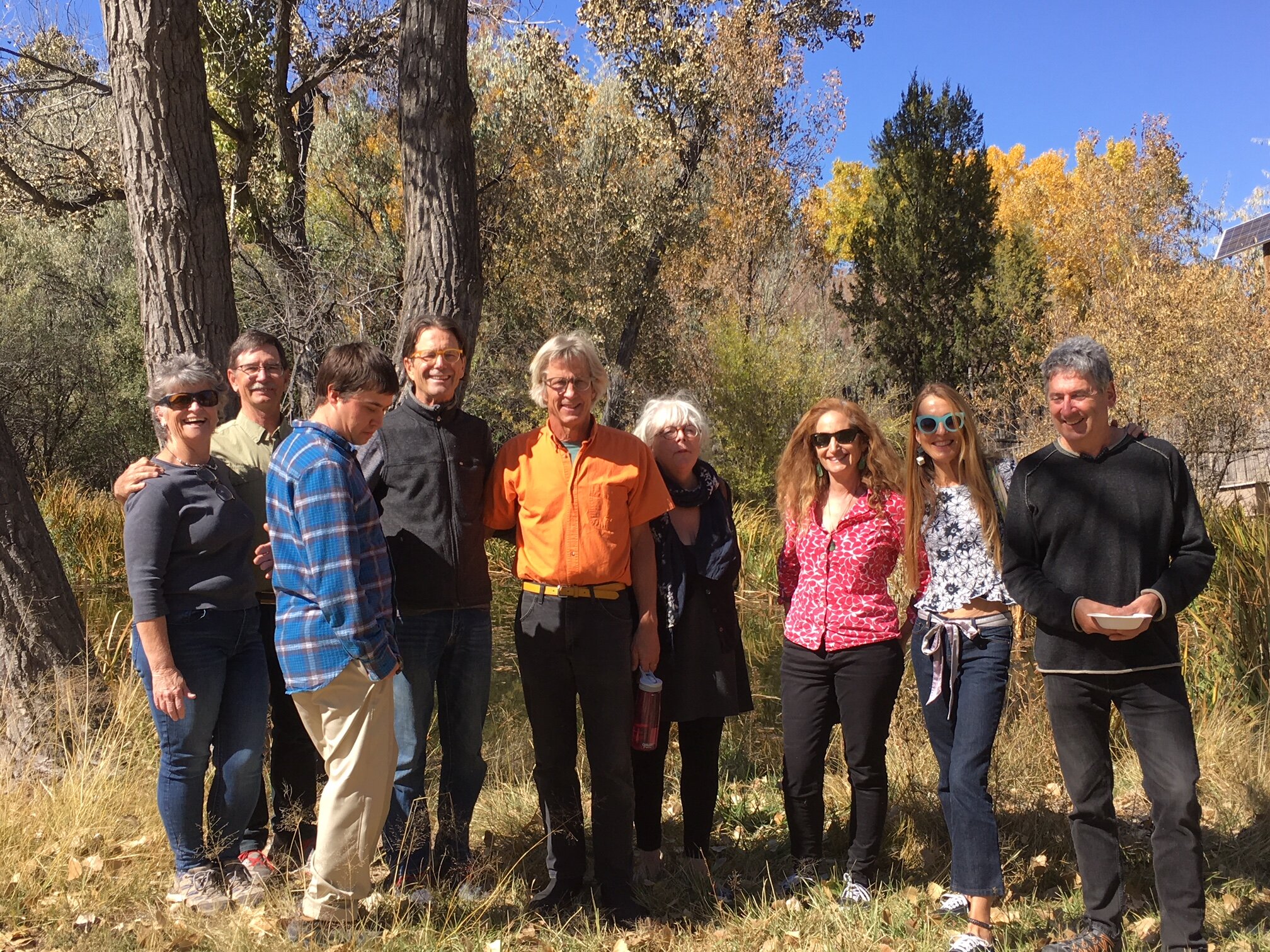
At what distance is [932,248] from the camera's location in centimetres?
2427

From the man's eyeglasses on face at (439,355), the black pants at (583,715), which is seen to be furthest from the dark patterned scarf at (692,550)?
the man's eyeglasses on face at (439,355)

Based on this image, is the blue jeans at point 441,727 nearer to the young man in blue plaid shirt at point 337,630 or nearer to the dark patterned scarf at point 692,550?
the young man in blue plaid shirt at point 337,630

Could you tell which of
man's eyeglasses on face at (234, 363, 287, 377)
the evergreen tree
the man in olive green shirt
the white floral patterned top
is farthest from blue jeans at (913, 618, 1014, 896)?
the evergreen tree

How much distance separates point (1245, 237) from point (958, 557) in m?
31.8

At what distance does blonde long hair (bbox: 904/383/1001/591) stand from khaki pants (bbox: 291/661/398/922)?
180 cm

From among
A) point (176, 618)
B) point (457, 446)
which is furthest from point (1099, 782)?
point (176, 618)

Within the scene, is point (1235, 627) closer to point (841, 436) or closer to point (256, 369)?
point (841, 436)

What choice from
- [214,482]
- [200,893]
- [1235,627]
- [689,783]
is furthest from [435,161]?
[1235,627]

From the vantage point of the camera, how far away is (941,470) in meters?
3.52

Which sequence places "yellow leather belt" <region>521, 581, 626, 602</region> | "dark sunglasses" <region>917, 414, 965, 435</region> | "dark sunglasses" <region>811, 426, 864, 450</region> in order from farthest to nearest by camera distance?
"dark sunglasses" <region>811, 426, 864, 450</region> < "dark sunglasses" <region>917, 414, 965, 435</region> < "yellow leather belt" <region>521, 581, 626, 602</region>

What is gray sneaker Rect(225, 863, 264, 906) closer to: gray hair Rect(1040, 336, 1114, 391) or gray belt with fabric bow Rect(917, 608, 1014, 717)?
gray belt with fabric bow Rect(917, 608, 1014, 717)

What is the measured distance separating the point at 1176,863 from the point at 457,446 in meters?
2.52

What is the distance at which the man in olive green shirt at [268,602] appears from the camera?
3492mm

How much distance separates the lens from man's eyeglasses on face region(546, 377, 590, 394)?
10.9 ft
